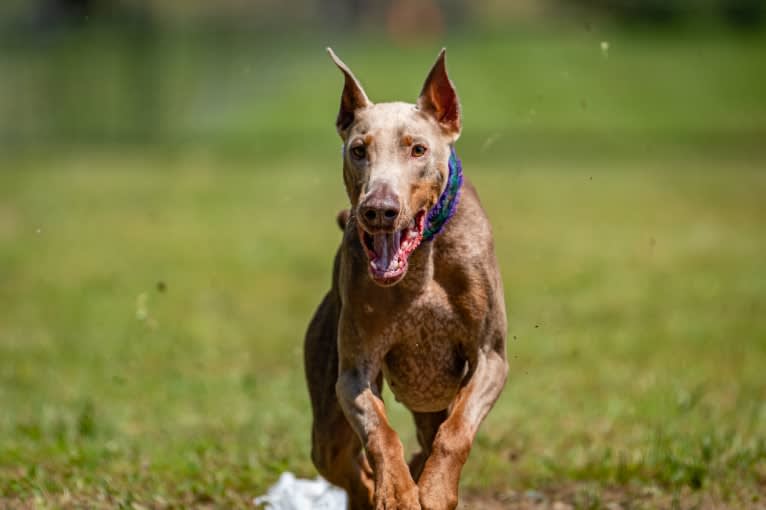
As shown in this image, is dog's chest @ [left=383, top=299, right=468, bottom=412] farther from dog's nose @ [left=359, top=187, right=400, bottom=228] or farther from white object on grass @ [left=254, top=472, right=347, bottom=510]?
white object on grass @ [left=254, top=472, right=347, bottom=510]

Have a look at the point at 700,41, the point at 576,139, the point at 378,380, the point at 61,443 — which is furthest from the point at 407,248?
the point at 700,41

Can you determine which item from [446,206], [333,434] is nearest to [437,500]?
[333,434]

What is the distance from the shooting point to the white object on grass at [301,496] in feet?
19.3

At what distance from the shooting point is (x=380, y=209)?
4363mm

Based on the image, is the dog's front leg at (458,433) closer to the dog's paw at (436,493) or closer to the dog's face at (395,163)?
the dog's paw at (436,493)

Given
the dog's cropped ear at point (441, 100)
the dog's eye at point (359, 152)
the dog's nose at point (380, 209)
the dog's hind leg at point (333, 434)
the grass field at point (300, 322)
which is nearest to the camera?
the dog's nose at point (380, 209)

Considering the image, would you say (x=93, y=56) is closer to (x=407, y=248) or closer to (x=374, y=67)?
(x=374, y=67)

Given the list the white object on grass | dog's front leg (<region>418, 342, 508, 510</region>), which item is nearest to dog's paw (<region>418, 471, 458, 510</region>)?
dog's front leg (<region>418, 342, 508, 510</region>)

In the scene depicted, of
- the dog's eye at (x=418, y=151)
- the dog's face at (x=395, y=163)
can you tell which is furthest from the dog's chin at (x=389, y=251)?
the dog's eye at (x=418, y=151)

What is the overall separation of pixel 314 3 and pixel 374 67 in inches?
368

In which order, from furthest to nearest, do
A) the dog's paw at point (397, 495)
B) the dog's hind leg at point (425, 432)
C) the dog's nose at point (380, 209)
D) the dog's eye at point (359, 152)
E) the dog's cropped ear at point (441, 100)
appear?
1. the dog's hind leg at point (425, 432)
2. the dog's cropped ear at point (441, 100)
3. the dog's eye at point (359, 152)
4. the dog's paw at point (397, 495)
5. the dog's nose at point (380, 209)

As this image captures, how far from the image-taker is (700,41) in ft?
152

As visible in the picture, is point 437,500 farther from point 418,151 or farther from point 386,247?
point 418,151

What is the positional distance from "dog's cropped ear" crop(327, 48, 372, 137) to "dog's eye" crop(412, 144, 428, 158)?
313mm
